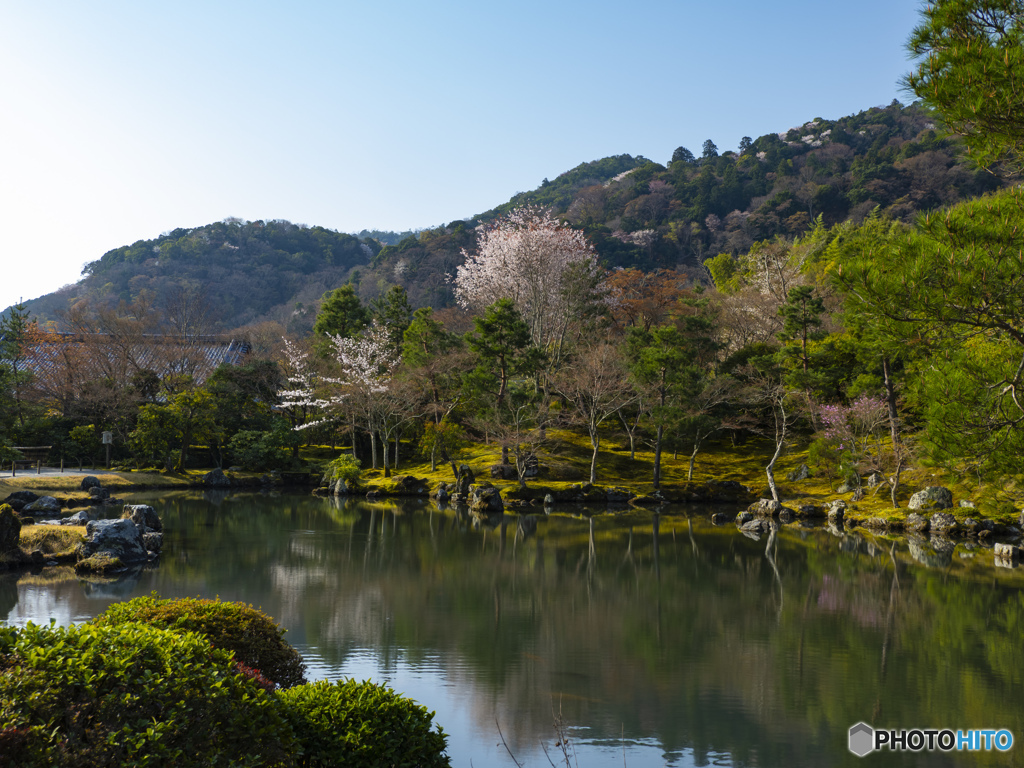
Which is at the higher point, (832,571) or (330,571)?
(330,571)

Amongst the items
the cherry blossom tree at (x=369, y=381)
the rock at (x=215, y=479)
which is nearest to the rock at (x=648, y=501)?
the cherry blossom tree at (x=369, y=381)

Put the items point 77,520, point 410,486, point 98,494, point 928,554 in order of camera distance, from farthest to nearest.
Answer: point 410,486, point 98,494, point 928,554, point 77,520

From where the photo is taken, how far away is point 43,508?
1867 centimetres

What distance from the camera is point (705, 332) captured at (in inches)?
1106

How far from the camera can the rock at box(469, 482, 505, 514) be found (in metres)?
23.4

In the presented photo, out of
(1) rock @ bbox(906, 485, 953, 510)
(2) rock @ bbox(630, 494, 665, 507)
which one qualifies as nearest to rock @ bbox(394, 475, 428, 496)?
(2) rock @ bbox(630, 494, 665, 507)

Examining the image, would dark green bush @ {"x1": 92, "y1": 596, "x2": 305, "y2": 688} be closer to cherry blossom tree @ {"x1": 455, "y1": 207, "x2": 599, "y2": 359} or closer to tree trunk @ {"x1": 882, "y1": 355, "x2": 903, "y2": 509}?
tree trunk @ {"x1": 882, "y1": 355, "x2": 903, "y2": 509}

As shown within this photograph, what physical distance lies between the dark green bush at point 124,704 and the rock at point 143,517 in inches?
519

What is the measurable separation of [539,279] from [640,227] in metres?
28.9

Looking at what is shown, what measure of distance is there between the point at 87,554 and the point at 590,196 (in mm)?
59522

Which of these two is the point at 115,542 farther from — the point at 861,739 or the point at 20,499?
the point at 861,739

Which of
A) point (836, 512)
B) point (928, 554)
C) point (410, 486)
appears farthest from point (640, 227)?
point (928, 554)

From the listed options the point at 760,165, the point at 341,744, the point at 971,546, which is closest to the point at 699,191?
the point at 760,165

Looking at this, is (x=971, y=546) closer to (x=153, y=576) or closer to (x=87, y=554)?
(x=153, y=576)
